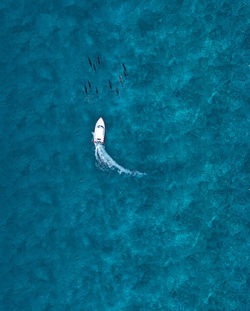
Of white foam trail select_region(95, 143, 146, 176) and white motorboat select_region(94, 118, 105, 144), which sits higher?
white motorboat select_region(94, 118, 105, 144)

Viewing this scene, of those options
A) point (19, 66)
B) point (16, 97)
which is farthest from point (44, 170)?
point (19, 66)

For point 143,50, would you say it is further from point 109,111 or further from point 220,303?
point 220,303

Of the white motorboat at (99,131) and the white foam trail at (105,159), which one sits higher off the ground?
the white motorboat at (99,131)

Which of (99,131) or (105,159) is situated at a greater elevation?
A: (99,131)

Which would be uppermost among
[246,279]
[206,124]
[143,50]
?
[143,50]
